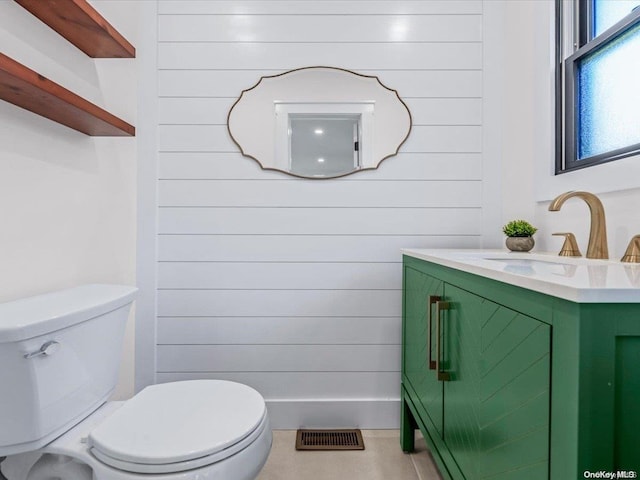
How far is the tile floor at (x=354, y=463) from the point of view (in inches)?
63.4

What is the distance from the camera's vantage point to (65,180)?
1.46 m

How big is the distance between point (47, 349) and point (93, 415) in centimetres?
35

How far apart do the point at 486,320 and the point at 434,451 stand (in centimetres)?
64

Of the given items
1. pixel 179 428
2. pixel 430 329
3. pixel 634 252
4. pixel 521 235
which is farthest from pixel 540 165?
pixel 179 428

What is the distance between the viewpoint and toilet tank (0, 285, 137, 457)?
993mm

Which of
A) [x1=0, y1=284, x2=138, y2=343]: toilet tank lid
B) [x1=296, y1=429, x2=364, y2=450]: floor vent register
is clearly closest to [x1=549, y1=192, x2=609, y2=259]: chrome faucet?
[x1=296, y1=429, x2=364, y2=450]: floor vent register

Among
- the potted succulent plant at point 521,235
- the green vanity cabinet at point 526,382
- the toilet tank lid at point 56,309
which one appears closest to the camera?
the green vanity cabinet at point 526,382

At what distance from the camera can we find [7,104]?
120cm

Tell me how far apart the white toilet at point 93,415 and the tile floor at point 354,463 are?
57 cm

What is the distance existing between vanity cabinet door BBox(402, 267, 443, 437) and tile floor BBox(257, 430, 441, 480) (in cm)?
33

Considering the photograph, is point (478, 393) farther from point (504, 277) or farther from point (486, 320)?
point (504, 277)

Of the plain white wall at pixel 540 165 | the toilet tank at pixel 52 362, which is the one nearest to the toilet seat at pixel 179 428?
the toilet tank at pixel 52 362

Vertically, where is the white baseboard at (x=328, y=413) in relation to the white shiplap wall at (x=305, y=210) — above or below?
below

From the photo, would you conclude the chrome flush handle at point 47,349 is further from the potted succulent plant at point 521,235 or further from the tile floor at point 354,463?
the potted succulent plant at point 521,235
